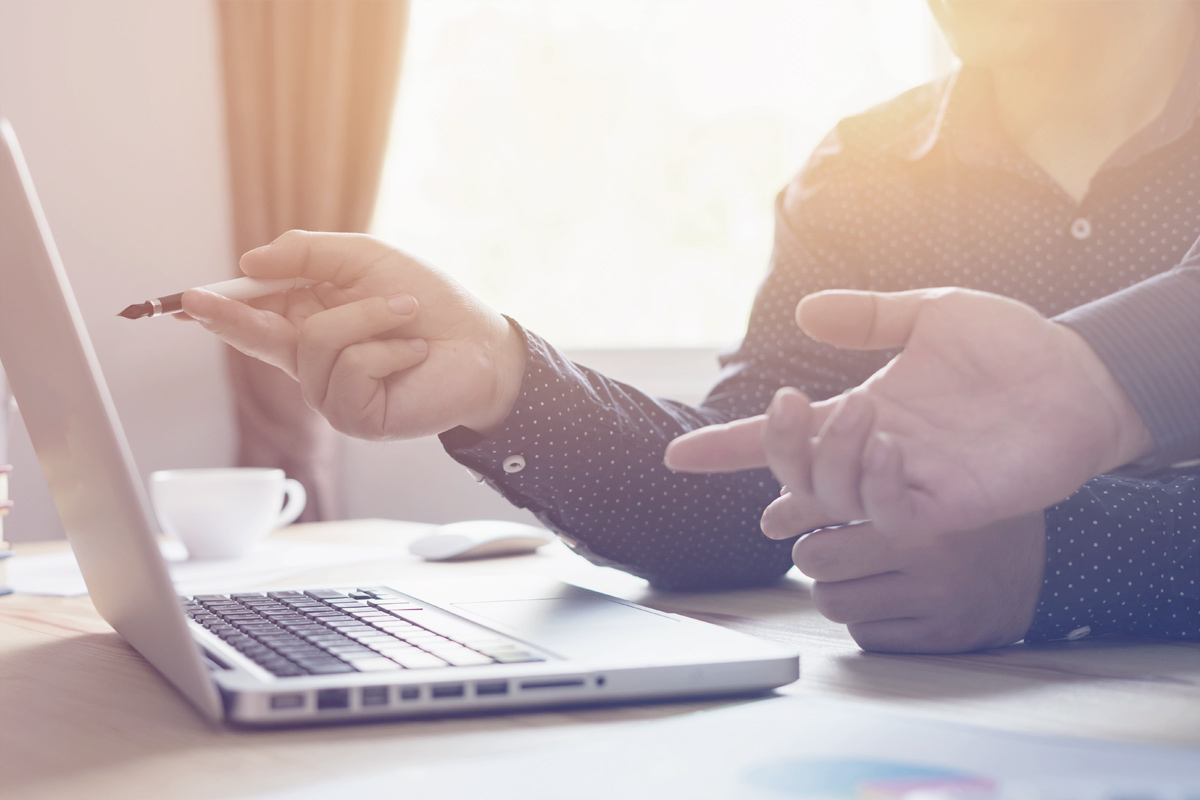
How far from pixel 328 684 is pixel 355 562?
599mm

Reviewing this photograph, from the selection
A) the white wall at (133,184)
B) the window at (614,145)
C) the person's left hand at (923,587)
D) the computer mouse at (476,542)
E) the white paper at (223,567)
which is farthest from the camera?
the window at (614,145)

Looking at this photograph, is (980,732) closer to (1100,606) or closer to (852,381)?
(1100,606)

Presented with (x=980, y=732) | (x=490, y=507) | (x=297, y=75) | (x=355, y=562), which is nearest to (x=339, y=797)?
(x=980, y=732)

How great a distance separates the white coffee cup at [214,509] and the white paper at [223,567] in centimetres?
2

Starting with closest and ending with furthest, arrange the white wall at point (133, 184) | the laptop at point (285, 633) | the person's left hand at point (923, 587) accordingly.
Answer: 1. the laptop at point (285, 633)
2. the person's left hand at point (923, 587)
3. the white wall at point (133, 184)

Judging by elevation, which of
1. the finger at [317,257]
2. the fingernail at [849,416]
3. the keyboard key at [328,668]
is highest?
the finger at [317,257]

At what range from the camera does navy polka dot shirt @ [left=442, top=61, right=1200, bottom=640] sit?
0.63 m

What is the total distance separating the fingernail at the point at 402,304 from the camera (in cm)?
63

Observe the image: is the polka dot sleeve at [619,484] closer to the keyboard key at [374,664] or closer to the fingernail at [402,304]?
the fingernail at [402,304]

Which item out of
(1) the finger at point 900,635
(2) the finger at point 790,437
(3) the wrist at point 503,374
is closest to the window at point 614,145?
(3) the wrist at point 503,374

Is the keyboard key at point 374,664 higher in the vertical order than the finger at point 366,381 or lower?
lower

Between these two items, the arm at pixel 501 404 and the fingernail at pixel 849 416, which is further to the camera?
the arm at pixel 501 404

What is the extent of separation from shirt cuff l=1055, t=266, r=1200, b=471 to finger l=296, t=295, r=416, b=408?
0.38 meters

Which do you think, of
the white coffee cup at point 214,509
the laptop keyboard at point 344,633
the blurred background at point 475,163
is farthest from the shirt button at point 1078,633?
the blurred background at point 475,163
